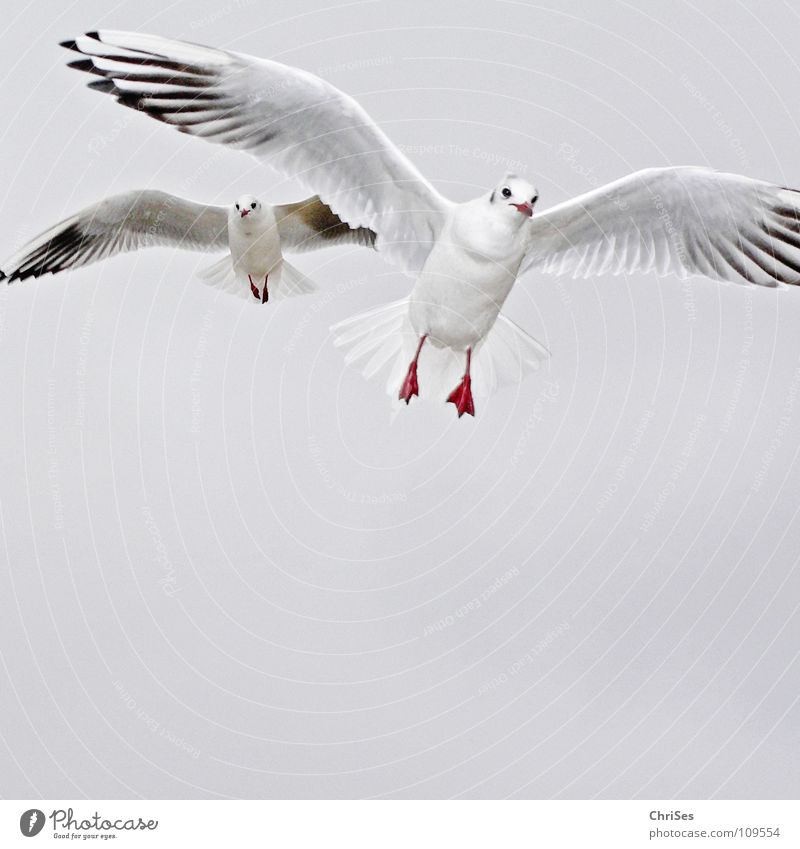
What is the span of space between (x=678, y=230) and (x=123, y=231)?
8.38ft

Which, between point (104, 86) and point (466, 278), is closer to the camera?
point (104, 86)

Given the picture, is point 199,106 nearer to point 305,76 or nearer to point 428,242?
point 305,76

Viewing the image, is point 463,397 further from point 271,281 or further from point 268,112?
point 268,112

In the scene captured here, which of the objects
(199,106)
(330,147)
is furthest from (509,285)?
(199,106)

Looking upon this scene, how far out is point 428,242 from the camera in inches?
230

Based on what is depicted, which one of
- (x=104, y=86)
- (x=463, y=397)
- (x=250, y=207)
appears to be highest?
(x=250, y=207)

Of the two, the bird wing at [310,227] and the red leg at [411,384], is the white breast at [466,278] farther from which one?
the bird wing at [310,227]

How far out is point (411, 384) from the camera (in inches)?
237

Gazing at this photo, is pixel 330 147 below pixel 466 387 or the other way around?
the other way around

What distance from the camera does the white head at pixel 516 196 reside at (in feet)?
17.9

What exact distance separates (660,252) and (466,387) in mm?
973
